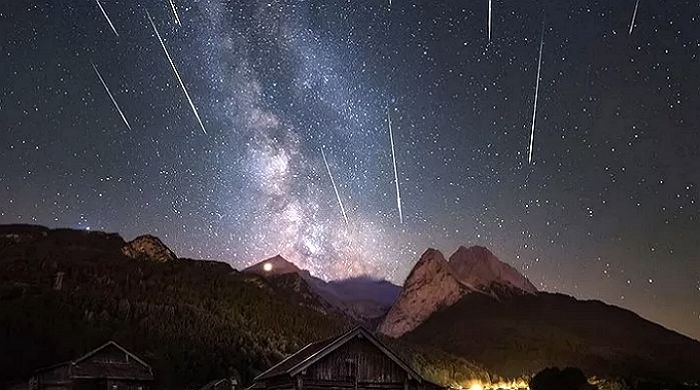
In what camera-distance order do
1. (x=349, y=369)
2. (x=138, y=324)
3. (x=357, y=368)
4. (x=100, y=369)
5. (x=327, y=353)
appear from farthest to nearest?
(x=138, y=324)
(x=100, y=369)
(x=357, y=368)
(x=349, y=369)
(x=327, y=353)

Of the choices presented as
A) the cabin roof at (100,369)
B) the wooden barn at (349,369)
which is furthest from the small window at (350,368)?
the cabin roof at (100,369)

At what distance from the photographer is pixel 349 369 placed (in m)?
40.0

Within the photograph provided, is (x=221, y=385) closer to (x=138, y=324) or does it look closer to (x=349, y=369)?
(x=349, y=369)

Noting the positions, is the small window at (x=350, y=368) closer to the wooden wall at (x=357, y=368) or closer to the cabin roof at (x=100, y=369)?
the wooden wall at (x=357, y=368)

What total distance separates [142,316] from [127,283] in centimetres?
3644

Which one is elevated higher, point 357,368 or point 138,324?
point 138,324

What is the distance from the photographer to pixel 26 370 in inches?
3770

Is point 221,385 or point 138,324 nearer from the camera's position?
point 221,385

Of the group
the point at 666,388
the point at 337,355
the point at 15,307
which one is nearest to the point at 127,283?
the point at 15,307

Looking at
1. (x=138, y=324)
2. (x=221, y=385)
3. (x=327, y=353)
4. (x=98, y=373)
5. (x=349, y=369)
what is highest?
(x=138, y=324)

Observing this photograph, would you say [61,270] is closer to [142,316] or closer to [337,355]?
[142,316]

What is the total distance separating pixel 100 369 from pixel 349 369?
1324 inches

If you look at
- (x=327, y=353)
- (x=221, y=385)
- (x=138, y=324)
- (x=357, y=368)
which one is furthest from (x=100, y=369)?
(x=138, y=324)

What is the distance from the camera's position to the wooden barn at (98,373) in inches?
2477
